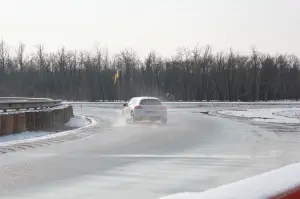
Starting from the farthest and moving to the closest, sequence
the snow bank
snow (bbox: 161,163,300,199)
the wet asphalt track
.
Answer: the snow bank → the wet asphalt track → snow (bbox: 161,163,300,199)

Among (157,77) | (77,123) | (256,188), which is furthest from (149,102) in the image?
(157,77)

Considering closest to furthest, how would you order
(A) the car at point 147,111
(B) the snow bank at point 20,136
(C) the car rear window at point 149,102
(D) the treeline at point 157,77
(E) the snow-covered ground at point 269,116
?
(B) the snow bank at point 20,136 → (A) the car at point 147,111 → (C) the car rear window at point 149,102 → (E) the snow-covered ground at point 269,116 → (D) the treeline at point 157,77

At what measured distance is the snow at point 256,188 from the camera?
9.36 ft

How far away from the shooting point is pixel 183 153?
11727mm

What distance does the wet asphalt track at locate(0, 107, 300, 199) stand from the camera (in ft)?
22.9

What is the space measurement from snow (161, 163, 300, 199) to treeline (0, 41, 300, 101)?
10240cm

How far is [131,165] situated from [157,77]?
101 metres

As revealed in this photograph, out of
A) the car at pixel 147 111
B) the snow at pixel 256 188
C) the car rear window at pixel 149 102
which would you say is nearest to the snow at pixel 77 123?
the car at pixel 147 111

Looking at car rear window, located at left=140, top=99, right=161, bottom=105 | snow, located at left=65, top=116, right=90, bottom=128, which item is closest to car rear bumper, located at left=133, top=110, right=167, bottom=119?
car rear window, located at left=140, top=99, right=161, bottom=105

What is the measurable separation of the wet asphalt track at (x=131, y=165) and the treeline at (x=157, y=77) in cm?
9259

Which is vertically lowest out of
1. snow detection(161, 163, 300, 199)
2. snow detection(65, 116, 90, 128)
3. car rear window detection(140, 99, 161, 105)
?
snow detection(65, 116, 90, 128)

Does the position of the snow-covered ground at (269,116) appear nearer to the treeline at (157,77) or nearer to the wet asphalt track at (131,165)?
the wet asphalt track at (131,165)

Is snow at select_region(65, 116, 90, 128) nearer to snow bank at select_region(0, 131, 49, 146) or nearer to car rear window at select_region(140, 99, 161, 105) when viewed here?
car rear window at select_region(140, 99, 161, 105)

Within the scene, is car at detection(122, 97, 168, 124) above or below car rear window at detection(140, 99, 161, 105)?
below
